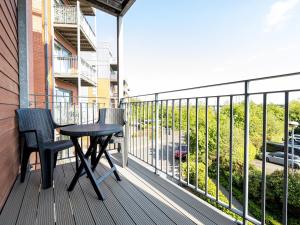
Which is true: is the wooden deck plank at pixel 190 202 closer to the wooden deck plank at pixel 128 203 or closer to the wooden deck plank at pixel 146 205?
the wooden deck plank at pixel 146 205

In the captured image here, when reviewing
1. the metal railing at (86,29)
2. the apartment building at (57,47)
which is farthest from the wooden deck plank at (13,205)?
the metal railing at (86,29)

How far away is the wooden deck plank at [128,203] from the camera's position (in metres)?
1.64

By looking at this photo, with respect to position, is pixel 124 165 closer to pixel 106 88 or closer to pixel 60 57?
pixel 60 57

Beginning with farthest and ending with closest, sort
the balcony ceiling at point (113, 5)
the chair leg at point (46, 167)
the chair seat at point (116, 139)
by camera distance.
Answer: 1. the balcony ceiling at point (113, 5)
2. the chair seat at point (116, 139)
3. the chair leg at point (46, 167)

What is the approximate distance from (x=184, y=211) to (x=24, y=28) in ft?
9.78

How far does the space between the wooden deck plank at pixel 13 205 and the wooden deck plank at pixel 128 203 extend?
842 millimetres

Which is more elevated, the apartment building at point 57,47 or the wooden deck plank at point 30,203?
the apartment building at point 57,47

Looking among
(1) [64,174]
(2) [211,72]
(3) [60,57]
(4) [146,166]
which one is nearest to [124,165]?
(4) [146,166]

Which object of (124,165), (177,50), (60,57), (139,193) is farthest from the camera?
(177,50)

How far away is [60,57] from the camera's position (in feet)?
27.8

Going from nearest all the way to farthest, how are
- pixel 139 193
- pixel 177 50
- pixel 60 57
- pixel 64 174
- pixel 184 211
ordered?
1. pixel 184 211
2. pixel 139 193
3. pixel 64 174
4. pixel 60 57
5. pixel 177 50

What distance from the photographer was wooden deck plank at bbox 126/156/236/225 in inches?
64.3

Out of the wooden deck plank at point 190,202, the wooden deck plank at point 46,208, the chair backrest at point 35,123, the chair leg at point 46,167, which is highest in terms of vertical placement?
the chair backrest at point 35,123

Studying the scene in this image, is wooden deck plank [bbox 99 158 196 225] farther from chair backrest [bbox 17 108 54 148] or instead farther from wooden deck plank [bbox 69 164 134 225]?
chair backrest [bbox 17 108 54 148]
